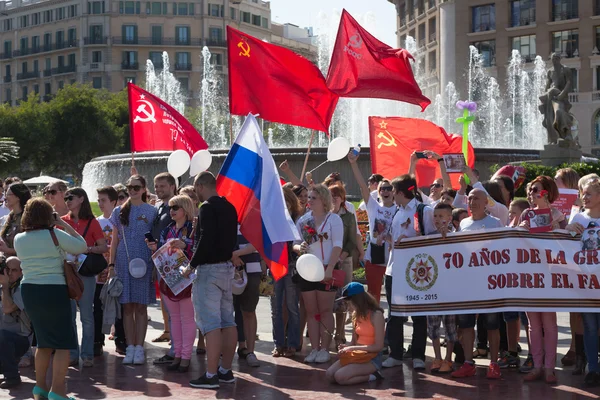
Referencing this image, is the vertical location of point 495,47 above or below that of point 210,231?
above

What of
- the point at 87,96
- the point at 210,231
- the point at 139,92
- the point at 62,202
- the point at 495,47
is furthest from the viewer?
the point at 495,47

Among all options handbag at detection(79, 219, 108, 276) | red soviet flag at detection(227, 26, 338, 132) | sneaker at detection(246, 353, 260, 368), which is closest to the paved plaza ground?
sneaker at detection(246, 353, 260, 368)

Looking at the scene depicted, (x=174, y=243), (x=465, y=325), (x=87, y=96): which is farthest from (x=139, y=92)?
(x=87, y=96)

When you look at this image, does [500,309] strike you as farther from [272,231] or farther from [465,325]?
[272,231]

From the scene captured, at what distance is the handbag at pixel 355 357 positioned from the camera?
8.08 metres

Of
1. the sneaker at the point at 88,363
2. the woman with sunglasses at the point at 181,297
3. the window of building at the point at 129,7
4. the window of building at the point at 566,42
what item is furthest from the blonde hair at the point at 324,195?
the window of building at the point at 129,7

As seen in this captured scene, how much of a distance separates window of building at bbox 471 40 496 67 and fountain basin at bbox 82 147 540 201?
125 ft

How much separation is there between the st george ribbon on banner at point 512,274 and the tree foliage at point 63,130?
174 feet

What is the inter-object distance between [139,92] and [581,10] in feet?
178

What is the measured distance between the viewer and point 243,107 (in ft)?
37.3

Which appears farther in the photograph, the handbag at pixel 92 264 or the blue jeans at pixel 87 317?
the blue jeans at pixel 87 317

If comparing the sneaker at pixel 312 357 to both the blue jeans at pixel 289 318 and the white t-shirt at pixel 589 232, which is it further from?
the white t-shirt at pixel 589 232

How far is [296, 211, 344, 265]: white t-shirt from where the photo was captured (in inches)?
357

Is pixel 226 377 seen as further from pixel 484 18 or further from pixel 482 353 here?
pixel 484 18
